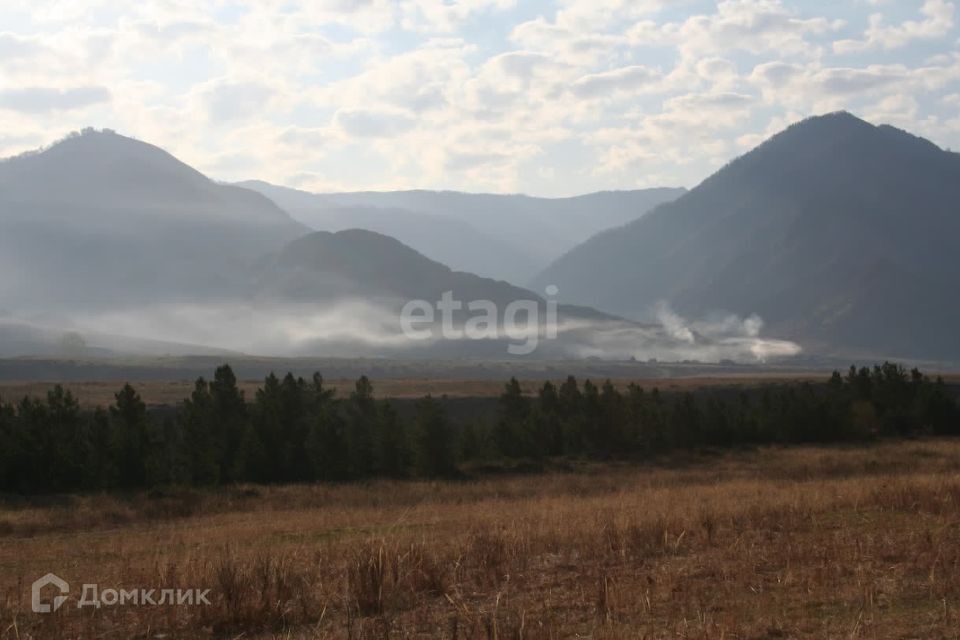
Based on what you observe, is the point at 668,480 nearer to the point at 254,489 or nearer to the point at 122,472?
Result: the point at 254,489

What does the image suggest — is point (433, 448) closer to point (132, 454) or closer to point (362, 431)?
point (362, 431)

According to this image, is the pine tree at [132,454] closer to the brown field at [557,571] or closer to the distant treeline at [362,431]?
the distant treeline at [362,431]

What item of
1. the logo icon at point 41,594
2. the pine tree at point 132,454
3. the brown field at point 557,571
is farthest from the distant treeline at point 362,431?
the logo icon at point 41,594

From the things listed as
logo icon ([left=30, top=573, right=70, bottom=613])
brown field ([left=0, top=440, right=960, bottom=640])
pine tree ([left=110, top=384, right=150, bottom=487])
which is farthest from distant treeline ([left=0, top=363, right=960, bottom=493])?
logo icon ([left=30, top=573, right=70, bottom=613])

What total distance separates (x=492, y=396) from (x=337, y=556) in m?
93.3

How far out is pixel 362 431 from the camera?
43.2m

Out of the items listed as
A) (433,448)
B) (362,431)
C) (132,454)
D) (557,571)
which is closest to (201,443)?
(132,454)

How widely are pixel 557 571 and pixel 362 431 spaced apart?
102ft

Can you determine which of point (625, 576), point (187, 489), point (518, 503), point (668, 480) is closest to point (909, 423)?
point (668, 480)

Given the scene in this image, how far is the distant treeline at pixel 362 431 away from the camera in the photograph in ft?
115

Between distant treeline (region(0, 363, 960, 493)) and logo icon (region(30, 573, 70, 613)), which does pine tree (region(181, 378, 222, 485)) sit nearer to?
distant treeline (region(0, 363, 960, 493))

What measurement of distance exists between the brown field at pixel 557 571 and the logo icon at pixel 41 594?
0.55 feet

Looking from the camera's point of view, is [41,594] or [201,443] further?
[201,443]

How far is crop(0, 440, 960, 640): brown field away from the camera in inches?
389
